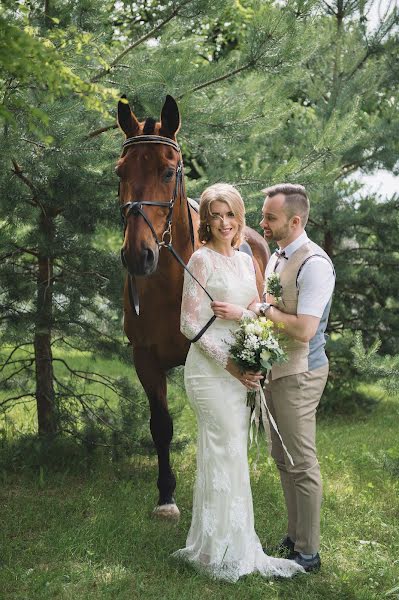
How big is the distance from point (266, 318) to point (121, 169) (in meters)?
Result: 1.17

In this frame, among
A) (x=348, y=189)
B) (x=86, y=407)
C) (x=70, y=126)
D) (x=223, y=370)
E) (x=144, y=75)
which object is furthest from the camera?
(x=348, y=189)

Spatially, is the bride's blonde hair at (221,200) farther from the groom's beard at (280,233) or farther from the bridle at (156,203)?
the bridle at (156,203)

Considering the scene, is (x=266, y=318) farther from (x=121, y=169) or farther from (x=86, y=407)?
(x=86, y=407)

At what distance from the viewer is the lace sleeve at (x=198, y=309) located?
157 inches

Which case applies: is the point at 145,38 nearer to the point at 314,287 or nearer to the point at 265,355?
the point at 314,287

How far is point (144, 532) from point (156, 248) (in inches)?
75.9

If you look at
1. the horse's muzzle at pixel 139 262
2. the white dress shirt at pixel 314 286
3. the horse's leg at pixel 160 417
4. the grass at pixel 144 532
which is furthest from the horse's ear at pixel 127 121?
the grass at pixel 144 532

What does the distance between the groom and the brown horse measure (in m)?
0.61

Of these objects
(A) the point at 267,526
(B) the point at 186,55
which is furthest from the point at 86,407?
(B) the point at 186,55

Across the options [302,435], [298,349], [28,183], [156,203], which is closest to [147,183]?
[156,203]

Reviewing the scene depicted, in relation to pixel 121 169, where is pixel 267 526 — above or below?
below

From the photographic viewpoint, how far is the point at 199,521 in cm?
411

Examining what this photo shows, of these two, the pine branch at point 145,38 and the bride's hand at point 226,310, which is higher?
the pine branch at point 145,38

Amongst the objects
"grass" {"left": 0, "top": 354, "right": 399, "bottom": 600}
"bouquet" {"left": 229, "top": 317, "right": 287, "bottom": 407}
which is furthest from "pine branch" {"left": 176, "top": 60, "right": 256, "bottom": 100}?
"grass" {"left": 0, "top": 354, "right": 399, "bottom": 600}
